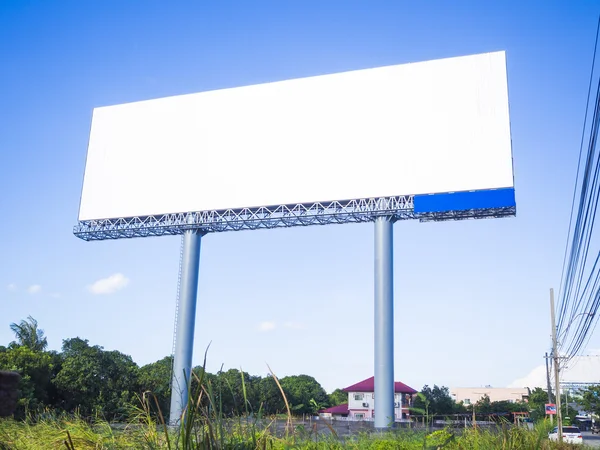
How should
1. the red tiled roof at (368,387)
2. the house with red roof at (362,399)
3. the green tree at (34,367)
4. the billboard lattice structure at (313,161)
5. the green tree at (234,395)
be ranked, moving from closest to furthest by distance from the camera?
the green tree at (234,395) → the green tree at (34,367) → the billboard lattice structure at (313,161) → the house with red roof at (362,399) → the red tiled roof at (368,387)

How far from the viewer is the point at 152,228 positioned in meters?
34.7

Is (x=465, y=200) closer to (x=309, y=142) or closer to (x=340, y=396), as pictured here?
(x=309, y=142)

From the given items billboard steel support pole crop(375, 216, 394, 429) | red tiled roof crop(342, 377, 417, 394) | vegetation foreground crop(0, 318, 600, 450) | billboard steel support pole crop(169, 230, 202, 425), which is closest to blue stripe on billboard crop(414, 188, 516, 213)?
billboard steel support pole crop(375, 216, 394, 429)

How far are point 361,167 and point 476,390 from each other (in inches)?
2383

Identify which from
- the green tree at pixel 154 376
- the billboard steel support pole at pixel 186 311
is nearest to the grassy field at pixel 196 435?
the billboard steel support pole at pixel 186 311

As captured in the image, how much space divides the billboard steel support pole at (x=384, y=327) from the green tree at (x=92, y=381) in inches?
484

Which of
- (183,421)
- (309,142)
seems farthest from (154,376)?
(183,421)

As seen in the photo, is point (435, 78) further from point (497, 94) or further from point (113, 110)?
point (113, 110)

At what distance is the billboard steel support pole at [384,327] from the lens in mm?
27047

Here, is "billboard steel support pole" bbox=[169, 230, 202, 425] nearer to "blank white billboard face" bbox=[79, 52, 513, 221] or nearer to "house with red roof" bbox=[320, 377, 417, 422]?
"blank white billboard face" bbox=[79, 52, 513, 221]

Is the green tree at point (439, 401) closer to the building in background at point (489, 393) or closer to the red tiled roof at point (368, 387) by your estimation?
the red tiled roof at point (368, 387)

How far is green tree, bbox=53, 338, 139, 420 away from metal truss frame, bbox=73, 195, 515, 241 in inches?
271

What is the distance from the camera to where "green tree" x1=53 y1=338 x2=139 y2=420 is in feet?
101

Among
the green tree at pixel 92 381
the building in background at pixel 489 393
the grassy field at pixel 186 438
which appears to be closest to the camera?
the grassy field at pixel 186 438
